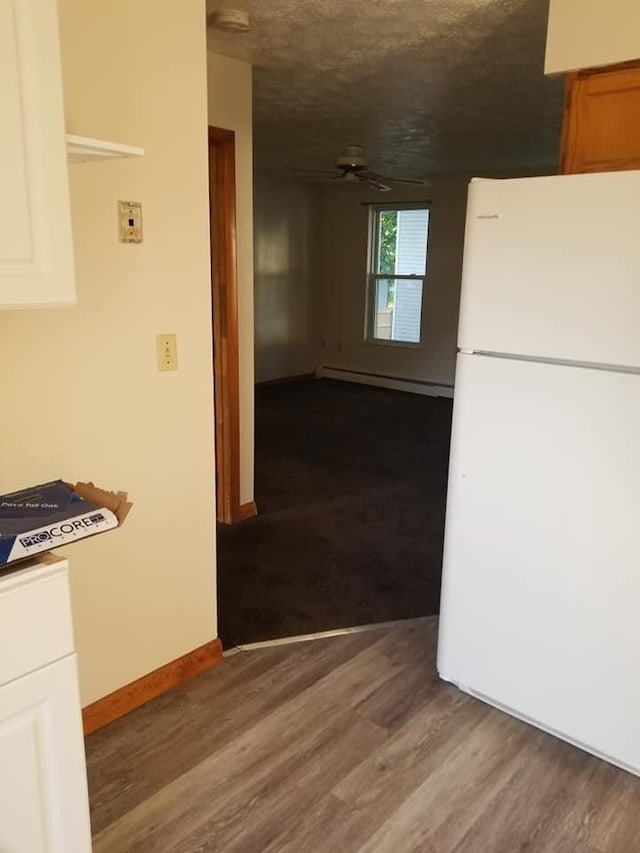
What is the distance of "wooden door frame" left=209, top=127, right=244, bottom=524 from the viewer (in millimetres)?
3479

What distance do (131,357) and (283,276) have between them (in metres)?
6.36

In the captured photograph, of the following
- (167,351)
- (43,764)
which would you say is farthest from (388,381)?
(43,764)

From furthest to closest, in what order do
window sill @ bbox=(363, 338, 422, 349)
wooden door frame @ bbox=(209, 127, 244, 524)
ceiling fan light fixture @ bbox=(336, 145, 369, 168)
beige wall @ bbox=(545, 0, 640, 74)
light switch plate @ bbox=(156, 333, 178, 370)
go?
window sill @ bbox=(363, 338, 422, 349) < ceiling fan light fixture @ bbox=(336, 145, 369, 168) < wooden door frame @ bbox=(209, 127, 244, 524) < light switch plate @ bbox=(156, 333, 178, 370) < beige wall @ bbox=(545, 0, 640, 74)

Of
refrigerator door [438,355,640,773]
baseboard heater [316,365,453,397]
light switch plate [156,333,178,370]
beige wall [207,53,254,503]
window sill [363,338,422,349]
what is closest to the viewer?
refrigerator door [438,355,640,773]

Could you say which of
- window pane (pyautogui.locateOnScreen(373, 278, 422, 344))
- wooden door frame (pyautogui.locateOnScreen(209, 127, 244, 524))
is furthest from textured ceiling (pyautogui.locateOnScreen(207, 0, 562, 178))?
window pane (pyautogui.locateOnScreen(373, 278, 422, 344))

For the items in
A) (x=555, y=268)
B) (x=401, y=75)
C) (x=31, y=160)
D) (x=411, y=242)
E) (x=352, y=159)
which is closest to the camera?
(x=31, y=160)

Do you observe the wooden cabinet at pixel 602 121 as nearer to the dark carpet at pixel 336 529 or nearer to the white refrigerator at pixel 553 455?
the white refrigerator at pixel 553 455

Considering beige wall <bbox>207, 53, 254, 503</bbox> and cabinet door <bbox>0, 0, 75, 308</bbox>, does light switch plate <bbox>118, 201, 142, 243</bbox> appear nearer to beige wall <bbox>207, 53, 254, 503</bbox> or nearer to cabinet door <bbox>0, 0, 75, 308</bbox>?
cabinet door <bbox>0, 0, 75, 308</bbox>

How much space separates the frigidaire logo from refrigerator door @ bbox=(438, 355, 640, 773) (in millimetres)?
1229

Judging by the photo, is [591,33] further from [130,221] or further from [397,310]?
[397,310]

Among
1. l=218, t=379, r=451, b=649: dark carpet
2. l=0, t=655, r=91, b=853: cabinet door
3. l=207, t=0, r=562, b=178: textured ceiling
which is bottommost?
l=218, t=379, r=451, b=649: dark carpet

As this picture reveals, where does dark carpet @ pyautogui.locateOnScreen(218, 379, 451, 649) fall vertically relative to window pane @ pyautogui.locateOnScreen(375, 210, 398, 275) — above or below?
below

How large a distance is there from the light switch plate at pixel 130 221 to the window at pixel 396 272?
20.3 feet

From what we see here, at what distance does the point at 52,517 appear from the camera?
142 centimetres
